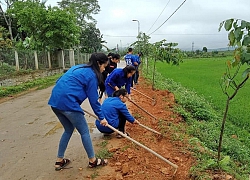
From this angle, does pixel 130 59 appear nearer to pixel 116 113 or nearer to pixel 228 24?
pixel 116 113

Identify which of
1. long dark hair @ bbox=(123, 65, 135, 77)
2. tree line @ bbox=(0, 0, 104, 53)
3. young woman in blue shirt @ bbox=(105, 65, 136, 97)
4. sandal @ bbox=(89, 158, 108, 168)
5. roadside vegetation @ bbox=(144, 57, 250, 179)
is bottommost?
roadside vegetation @ bbox=(144, 57, 250, 179)

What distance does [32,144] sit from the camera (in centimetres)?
446

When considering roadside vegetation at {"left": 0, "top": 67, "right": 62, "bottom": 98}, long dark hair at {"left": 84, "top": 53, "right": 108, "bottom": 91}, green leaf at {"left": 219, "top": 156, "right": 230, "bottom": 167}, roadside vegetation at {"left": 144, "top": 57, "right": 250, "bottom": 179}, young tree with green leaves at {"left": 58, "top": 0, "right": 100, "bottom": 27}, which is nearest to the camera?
long dark hair at {"left": 84, "top": 53, "right": 108, "bottom": 91}

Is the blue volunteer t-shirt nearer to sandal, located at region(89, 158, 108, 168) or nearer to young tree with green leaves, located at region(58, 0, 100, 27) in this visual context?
sandal, located at region(89, 158, 108, 168)

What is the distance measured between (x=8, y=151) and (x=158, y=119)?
10.2 ft

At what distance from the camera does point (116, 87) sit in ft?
17.5

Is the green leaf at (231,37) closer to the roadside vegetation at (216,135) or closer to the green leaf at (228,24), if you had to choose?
the green leaf at (228,24)

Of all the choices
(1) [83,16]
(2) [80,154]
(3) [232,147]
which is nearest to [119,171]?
(2) [80,154]

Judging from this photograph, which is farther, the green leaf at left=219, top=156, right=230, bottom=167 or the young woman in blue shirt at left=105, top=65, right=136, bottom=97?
the young woman in blue shirt at left=105, top=65, right=136, bottom=97

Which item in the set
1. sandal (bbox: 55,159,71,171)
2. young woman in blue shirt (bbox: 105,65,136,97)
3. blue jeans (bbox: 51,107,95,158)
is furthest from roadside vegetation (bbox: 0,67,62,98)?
blue jeans (bbox: 51,107,95,158)

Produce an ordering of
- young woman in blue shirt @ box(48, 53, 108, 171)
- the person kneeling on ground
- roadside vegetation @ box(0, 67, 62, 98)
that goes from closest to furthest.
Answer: young woman in blue shirt @ box(48, 53, 108, 171) → the person kneeling on ground → roadside vegetation @ box(0, 67, 62, 98)

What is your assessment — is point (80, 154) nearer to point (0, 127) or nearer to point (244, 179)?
point (244, 179)

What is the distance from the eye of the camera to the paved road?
11.3ft

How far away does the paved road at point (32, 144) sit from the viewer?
3455mm
